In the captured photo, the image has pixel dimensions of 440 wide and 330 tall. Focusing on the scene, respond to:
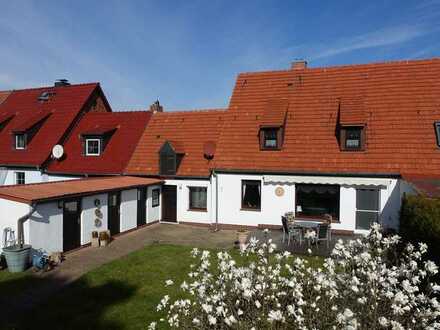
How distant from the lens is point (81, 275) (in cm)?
1253

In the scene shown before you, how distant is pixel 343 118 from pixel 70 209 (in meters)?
14.4

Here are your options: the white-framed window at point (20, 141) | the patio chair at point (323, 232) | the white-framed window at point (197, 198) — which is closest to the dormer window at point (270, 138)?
the white-framed window at point (197, 198)

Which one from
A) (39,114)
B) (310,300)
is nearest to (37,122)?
(39,114)

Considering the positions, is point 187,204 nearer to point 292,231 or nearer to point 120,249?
point 120,249

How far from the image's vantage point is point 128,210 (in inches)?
758

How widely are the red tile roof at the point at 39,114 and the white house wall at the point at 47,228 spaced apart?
10.9 meters

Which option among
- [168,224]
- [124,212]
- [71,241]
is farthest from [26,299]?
[168,224]

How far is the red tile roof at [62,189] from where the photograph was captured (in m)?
13.6

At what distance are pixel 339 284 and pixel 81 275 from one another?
9.88m

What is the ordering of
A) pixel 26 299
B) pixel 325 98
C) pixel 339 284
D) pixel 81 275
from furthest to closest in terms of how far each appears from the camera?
pixel 325 98, pixel 81 275, pixel 26 299, pixel 339 284

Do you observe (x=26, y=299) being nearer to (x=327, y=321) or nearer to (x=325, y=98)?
(x=327, y=321)

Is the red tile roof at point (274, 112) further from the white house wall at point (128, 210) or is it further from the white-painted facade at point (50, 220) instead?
the white-painted facade at point (50, 220)

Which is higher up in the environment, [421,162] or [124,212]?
[421,162]

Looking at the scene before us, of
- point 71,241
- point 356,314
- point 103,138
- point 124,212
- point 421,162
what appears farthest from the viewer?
point 103,138
